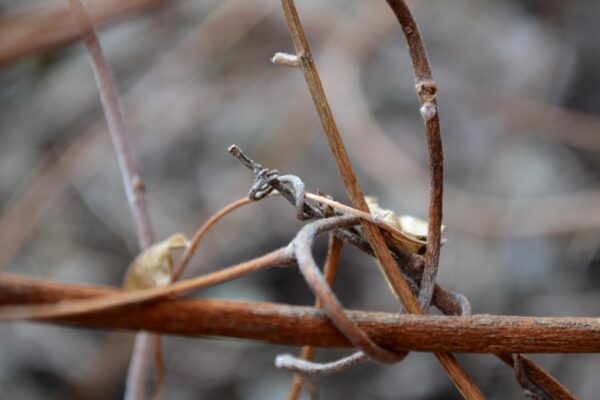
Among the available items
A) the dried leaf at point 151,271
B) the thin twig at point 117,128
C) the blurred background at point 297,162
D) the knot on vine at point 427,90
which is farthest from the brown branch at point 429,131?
the blurred background at point 297,162

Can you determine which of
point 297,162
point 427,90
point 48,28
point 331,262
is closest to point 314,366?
point 331,262

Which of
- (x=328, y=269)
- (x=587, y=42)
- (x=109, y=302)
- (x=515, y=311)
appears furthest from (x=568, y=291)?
(x=109, y=302)

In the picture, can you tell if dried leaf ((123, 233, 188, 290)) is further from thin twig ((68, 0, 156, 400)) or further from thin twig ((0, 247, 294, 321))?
thin twig ((68, 0, 156, 400))

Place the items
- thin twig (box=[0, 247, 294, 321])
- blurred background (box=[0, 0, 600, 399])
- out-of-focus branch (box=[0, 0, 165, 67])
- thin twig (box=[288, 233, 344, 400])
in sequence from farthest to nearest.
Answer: blurred background (box=[0, 0, 600, 399]), out-of-focus branch (box=[0, 0, 165, 67]), thin twig (box=[288, 233, 344, 400]), thin twig (box=[0, 247, 294, 321])

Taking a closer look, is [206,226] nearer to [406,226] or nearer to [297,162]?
[406,226]

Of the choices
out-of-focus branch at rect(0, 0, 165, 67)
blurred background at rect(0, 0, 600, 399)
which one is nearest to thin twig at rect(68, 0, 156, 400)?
out-of-focus branch at rect(0, 0, 165, 67)

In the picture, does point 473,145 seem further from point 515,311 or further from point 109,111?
point 109,111
